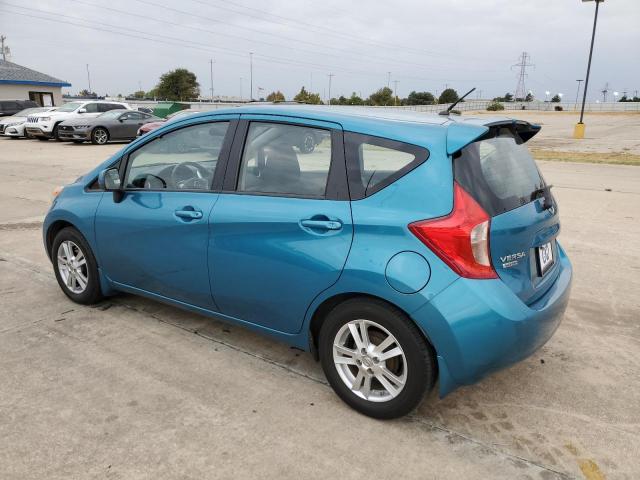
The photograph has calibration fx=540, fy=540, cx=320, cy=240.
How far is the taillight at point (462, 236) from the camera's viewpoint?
8.23 feet

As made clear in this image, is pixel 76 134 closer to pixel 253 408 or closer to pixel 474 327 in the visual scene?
pixel 253 408

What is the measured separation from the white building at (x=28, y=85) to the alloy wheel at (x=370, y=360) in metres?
44.9

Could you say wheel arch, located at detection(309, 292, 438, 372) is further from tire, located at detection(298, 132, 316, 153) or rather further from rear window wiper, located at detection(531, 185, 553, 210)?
rear window wiper, located at detection(531, 185, 553, 210)

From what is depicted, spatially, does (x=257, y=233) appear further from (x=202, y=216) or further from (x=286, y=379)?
(x=286, y=379)

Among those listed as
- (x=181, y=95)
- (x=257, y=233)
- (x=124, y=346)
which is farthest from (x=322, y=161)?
(x=181, y=95)

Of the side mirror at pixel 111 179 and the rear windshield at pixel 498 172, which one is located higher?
the rear windshield at pixel 498 172

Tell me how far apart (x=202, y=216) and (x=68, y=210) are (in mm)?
1537

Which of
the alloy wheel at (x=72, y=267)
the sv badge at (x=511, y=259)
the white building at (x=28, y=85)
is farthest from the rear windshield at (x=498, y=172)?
the white building at (x=28, y=85)

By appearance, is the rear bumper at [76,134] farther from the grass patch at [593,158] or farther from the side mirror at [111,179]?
the side mirror at [111,179]

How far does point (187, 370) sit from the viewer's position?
3357 mm

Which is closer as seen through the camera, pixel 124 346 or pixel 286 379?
pixel 286 379

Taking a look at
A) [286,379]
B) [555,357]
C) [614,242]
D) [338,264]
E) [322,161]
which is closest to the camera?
[338,264]

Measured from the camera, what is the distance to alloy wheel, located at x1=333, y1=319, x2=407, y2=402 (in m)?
2.73

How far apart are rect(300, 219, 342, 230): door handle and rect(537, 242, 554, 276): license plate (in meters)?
1.10
